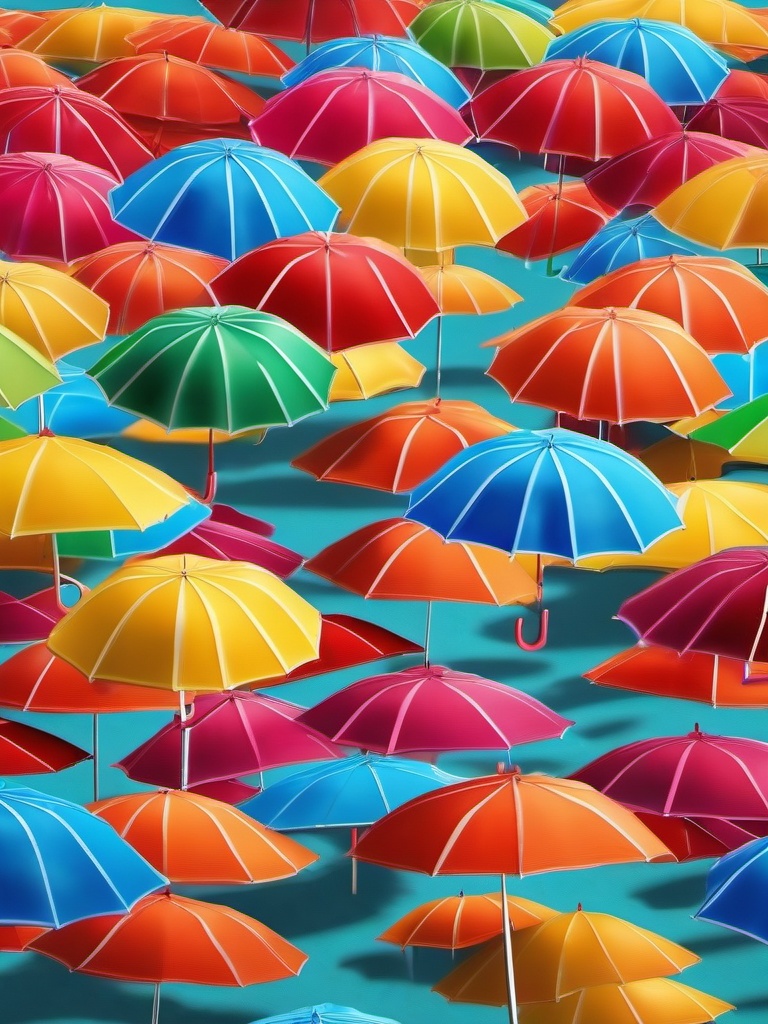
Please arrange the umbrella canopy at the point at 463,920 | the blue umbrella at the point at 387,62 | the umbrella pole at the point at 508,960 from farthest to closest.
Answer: the blue umbrella at the point at 387,62 → the umbrella canopy at the point at 463,920 → the umbrella pole at the point at 508,960

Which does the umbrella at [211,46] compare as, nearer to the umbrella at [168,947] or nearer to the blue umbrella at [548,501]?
the blue umbrella at [548,501]

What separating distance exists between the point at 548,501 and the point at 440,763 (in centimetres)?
191

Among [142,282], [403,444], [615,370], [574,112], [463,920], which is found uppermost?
[574,112]

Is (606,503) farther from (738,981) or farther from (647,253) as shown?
(647,253)

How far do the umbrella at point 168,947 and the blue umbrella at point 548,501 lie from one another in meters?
3.18

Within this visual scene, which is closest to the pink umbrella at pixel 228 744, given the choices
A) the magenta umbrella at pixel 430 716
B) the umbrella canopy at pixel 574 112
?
the magenta umbrella at pixel 430 716

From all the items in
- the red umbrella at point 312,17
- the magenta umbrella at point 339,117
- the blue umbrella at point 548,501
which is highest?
the red umbrella at point 312,17

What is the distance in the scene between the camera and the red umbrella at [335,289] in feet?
53.3

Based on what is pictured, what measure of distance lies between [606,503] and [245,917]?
11.8ft

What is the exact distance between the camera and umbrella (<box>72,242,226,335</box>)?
57.4 feet

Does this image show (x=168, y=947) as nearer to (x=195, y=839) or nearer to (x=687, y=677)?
(x=195, y=839)

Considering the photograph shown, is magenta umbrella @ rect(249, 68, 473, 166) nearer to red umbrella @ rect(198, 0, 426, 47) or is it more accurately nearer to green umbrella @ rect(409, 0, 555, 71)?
green umbrella @ rect(409, 0, 555, 71)

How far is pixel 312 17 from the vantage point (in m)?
23.2

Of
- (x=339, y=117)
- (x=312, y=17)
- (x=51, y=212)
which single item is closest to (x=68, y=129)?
(x=51, y=212)
